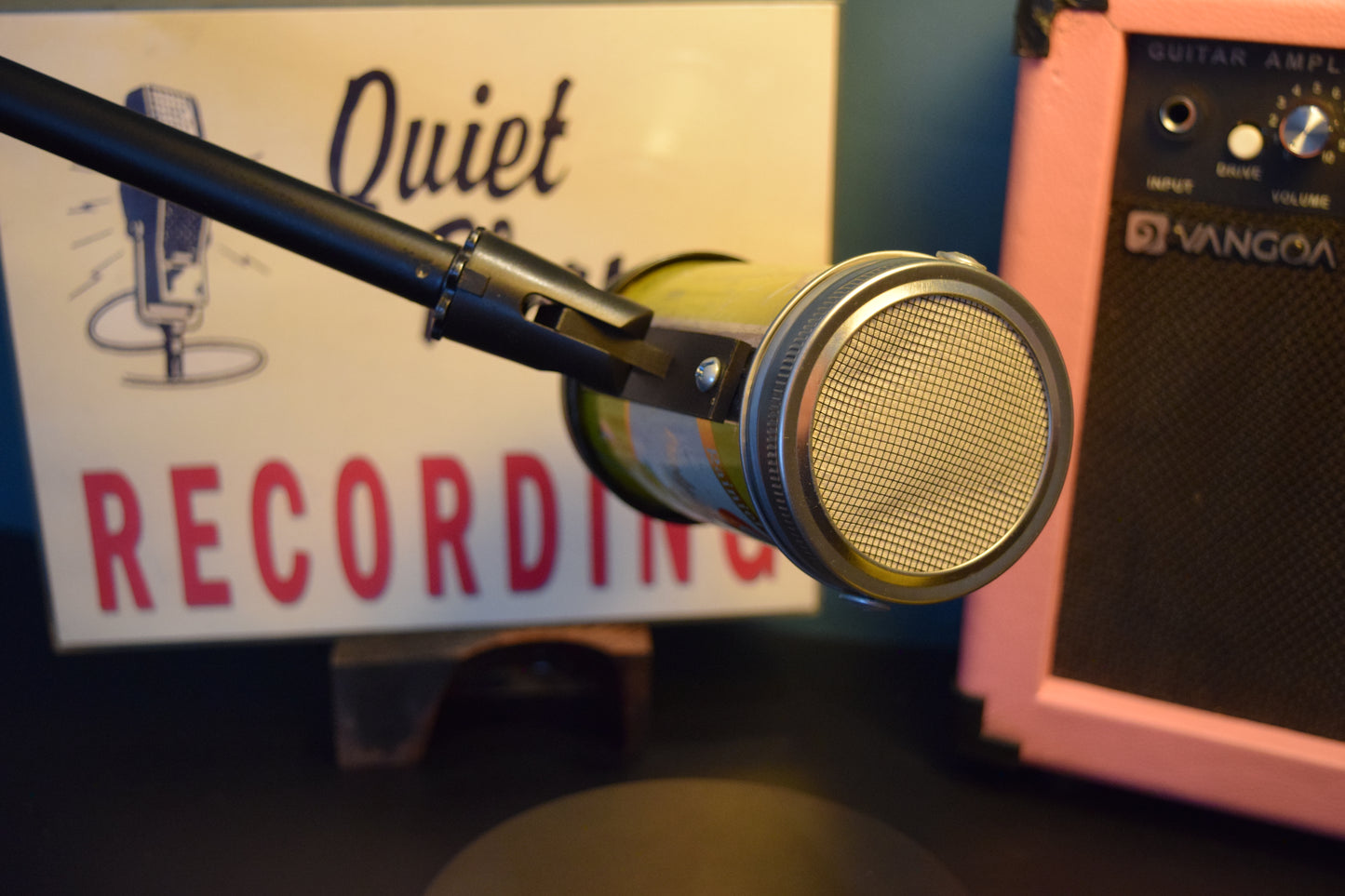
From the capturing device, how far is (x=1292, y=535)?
62cm

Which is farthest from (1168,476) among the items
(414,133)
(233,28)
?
(233,28)

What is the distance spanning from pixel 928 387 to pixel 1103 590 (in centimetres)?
31

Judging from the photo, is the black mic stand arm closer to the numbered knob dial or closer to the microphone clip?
the microphone clip

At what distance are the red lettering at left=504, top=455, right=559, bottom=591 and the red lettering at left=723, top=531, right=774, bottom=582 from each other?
15 cm

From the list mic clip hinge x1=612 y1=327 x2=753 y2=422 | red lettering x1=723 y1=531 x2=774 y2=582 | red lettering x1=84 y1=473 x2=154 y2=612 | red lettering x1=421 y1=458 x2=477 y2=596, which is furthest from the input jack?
red lettering x1=84 y1=473 x2=154 y2=612

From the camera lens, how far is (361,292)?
781mm

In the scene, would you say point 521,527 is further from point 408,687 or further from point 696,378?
point 696,378

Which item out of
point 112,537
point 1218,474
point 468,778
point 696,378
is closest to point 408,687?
point 468,778

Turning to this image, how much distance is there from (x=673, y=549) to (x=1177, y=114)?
0.49 meters

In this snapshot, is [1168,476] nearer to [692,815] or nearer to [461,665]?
[692,815]

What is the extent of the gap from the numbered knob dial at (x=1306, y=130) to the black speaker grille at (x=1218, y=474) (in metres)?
0.04

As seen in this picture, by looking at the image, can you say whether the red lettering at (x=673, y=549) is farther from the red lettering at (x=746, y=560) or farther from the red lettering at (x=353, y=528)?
the red lettering at (x=353, y=528)

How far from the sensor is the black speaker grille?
1.97 feet

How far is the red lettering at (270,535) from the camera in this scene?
2.63 feet
